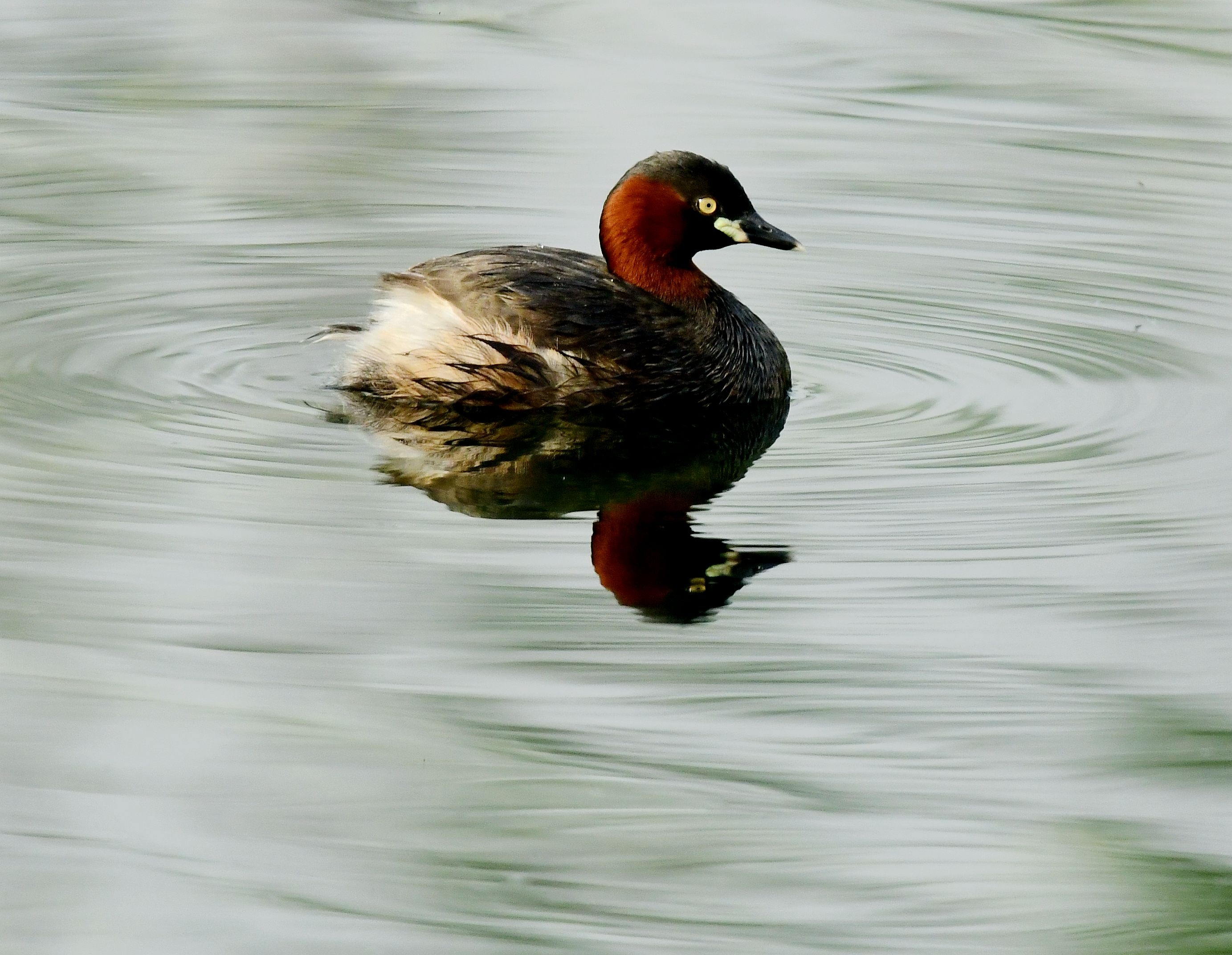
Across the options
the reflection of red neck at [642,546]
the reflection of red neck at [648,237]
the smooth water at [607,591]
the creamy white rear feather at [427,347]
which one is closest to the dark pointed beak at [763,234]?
the reflection of red neck at [648,237]

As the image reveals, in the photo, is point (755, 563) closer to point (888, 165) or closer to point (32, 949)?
point (32, 949)

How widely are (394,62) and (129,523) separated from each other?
5.97 m

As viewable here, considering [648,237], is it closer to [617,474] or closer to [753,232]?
[753,232]

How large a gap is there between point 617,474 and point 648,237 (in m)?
1.27

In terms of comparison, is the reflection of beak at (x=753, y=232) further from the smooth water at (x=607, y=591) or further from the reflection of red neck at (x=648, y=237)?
the smooth water at (x=607, y=591)

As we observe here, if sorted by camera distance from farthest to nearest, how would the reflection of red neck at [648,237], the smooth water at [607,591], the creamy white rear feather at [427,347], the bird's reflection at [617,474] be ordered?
the reflection of red neck at [648,237] < the creamy white rear feather at [427,347] < the bird's reflection at [617,474] < the smooth water at [607,591]

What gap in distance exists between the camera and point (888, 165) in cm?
941

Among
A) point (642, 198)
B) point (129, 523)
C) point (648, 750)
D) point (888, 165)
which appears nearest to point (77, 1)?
point (888, 165)

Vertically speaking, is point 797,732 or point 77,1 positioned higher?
point 77,1

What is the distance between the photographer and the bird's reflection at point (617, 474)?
5.05 m

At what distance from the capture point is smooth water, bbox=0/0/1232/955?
3.68m

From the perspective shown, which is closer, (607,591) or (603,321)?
(607,591)

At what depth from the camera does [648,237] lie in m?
6.93

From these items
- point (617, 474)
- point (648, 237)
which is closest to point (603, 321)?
point (648, 237)
